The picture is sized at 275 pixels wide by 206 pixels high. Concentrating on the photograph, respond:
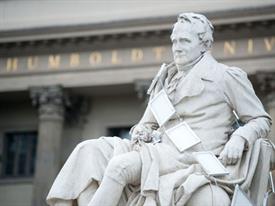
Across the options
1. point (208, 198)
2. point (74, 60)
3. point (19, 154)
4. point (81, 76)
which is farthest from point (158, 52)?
point (208, 198)

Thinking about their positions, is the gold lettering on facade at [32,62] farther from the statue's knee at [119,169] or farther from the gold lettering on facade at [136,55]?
the statue's knee at [119,169]

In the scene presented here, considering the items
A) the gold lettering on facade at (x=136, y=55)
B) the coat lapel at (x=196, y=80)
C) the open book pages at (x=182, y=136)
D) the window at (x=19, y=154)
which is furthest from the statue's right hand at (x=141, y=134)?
the window at (x=19, y=154)

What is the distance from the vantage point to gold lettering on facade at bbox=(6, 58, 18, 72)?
26688 millimetres

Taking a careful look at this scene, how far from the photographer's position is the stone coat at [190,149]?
14.8ft

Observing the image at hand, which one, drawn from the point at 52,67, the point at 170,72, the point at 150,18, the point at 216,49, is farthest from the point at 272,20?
the point at 170,72

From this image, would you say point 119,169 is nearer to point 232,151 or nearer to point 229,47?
point 232,151

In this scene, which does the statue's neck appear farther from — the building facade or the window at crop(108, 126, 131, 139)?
the window at crop(108, 126, 131, 139)

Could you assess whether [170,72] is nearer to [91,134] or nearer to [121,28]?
[121,28]

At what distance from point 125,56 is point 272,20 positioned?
451 cm

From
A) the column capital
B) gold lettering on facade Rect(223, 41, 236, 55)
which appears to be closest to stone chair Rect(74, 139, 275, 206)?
gold lettering on facade Rect(223, 41, 236, 55)

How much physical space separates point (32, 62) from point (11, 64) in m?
0.66

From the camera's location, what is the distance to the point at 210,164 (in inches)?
179

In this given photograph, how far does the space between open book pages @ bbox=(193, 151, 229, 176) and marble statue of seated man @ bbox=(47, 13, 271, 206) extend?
0.03 m

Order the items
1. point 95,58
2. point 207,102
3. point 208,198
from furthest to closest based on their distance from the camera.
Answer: point 95,58
point 207,102
point 208,198
